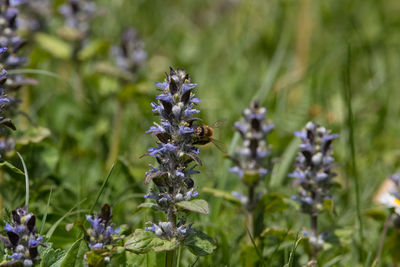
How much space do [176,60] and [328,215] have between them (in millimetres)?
2848

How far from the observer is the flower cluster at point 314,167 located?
2.71 meters

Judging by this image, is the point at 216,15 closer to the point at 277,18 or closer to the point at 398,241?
the point at 277,18

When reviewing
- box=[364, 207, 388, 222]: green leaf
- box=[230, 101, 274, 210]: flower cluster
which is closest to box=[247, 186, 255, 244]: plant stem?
box=[230, 101, 274, 210]: flower cluster

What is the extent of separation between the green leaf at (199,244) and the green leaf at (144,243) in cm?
9

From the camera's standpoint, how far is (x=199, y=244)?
7.11ft

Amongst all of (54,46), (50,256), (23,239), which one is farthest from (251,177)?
(54,46)

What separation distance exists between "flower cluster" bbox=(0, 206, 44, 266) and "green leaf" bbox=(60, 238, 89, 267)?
235 millimetres

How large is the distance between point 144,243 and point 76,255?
33cm

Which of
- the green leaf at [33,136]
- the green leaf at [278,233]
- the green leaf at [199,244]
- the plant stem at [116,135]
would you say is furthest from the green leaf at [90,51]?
the green leaf at [199,244]

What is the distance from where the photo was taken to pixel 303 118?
457 centimetres

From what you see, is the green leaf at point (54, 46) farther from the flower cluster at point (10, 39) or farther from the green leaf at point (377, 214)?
the green leaf at point (377, 214)

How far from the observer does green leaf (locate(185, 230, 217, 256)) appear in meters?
2.14

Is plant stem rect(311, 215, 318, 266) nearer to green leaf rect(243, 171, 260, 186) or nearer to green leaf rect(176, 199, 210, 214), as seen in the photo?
green leaf rect(243, 171, 260, 186)

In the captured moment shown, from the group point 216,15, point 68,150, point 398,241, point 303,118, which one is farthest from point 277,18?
point 398,241
